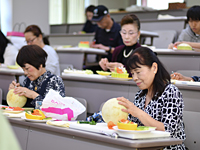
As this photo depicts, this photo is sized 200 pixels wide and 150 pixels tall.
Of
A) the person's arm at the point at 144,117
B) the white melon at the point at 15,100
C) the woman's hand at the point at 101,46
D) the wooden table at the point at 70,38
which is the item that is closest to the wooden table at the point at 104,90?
the person's arm at the point at 144,117

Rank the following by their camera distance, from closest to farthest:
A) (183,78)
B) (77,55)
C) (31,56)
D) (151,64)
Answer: (151,64)
(31,56)
(183,78)
(77,55)

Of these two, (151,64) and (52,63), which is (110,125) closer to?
(151,64)

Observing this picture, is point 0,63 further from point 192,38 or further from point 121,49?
point 192,38

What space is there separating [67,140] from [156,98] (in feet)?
1.73

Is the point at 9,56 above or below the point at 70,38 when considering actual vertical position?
below

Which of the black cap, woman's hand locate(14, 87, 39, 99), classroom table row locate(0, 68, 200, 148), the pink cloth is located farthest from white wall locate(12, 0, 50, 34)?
the pink cloth

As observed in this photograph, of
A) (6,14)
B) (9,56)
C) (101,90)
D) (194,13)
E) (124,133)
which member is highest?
(6,14)

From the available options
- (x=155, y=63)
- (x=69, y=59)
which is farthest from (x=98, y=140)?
(x=69, y=59)

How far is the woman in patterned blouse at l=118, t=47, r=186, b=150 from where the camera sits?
1471 mm

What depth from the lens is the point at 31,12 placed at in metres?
7.02

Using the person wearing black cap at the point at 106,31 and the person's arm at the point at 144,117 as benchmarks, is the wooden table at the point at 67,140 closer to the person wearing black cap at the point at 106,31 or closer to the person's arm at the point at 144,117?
the person's arm at the point at 144,117

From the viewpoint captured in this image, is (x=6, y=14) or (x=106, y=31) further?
(x=6, y=14)

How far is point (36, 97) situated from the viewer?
2.16 m

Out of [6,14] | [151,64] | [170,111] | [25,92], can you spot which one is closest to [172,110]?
[170,111]
